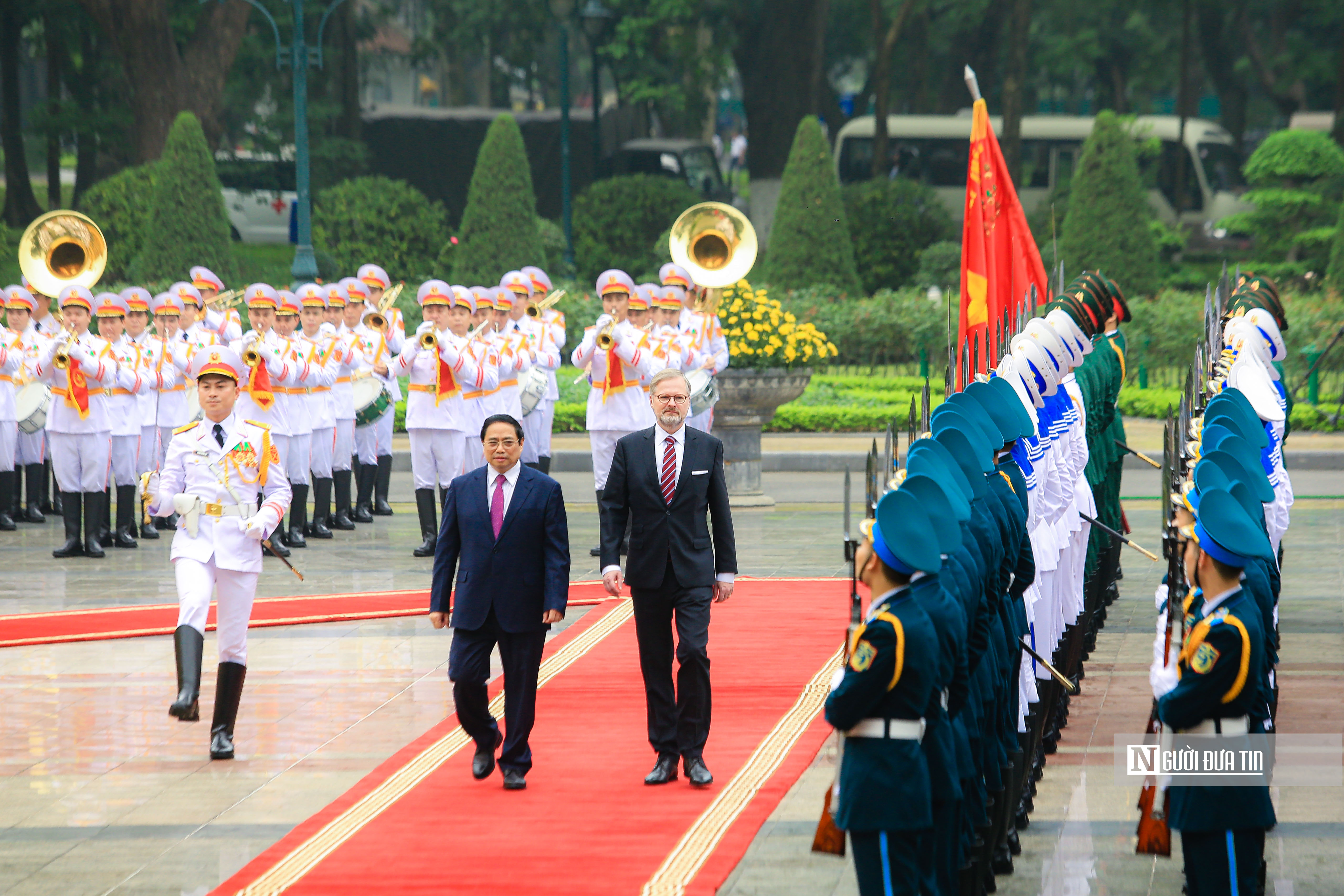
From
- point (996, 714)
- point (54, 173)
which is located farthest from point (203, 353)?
point (54, 173)

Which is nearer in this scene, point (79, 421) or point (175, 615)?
point (175, 615)

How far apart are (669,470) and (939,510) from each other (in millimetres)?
2560

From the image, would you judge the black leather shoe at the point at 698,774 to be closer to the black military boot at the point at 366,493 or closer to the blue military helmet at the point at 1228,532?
the blue military helmet at the point at 1228,532

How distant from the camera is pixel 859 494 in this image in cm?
1817

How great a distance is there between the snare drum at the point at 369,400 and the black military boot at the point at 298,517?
0.93 metres

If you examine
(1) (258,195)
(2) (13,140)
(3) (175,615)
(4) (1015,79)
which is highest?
(4) (1015,79)

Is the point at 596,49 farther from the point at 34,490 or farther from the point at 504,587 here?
the point at 504,587

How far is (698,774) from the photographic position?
7.05 meters

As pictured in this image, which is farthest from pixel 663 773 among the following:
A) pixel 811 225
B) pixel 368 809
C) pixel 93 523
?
pixel 811 225

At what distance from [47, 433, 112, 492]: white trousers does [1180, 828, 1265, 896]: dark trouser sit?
1020 cm

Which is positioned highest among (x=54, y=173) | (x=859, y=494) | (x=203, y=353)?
(x=54, y=173)

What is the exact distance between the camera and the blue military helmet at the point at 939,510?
4918 mm

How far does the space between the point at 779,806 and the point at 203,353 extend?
11.7 feet

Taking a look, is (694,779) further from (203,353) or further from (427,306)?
(427,306)
